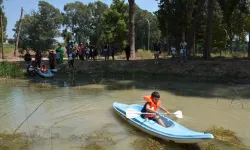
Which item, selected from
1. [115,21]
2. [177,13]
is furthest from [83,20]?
[177,13]

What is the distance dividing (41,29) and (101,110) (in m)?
52.8

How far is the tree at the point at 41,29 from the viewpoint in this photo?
60.5 metres

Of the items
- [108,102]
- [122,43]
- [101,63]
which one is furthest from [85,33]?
[108,102]

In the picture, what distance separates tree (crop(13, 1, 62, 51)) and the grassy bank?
53607 millimetres

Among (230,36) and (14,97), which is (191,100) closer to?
(14,97)

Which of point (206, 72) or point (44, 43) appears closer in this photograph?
point (206, 72)

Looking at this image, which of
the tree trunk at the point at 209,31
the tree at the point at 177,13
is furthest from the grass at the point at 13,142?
the tree at the point at 177,13

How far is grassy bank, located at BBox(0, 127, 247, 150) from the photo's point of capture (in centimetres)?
773

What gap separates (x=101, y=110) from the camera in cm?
1209

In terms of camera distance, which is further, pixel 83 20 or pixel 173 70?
pixel 83 20

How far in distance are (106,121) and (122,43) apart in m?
41.0

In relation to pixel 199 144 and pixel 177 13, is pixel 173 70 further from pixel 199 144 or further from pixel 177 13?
pixel 177 13

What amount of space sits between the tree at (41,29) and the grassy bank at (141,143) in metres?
53.6

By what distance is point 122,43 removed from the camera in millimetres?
50938
